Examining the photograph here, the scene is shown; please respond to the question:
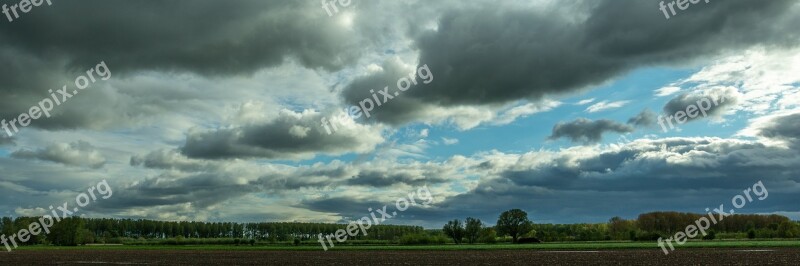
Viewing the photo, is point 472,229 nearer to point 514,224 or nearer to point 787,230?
point 514,224

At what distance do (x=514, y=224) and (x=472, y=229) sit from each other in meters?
A: 15.2

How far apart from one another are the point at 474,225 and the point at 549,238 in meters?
23.6

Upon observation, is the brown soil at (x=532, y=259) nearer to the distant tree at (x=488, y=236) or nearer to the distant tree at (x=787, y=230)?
the distant tree at (x=787, y=230)

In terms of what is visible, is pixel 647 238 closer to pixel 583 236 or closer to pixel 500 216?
pixel 583 236

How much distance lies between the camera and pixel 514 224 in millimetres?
175000

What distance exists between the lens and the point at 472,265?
5275 cm

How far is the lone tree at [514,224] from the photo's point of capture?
17425cm

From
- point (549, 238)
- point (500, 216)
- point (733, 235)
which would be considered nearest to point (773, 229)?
point (733, 235)

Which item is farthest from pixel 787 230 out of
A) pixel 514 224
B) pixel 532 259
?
pixel 532 259

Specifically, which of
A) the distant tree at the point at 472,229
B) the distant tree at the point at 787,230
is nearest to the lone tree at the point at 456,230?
the distant tree at the point at 472,229

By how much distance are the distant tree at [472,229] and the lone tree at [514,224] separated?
938cm

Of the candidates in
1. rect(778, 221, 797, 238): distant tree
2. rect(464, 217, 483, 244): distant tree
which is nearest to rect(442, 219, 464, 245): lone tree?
rect(464, 217, 483, 244): distant tree

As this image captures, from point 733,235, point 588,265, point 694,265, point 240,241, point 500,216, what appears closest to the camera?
point 694,265

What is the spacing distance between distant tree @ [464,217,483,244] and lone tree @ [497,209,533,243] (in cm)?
938
